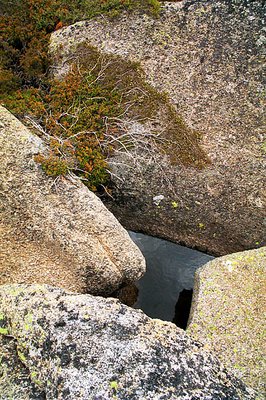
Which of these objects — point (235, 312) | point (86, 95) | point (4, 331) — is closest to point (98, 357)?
point (4, 331)

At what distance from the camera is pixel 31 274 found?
26.2 feet

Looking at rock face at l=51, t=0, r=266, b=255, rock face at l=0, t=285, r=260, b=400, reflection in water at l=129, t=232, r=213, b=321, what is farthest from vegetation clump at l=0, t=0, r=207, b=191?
rock face at l=0, t=285, r=260, b=400

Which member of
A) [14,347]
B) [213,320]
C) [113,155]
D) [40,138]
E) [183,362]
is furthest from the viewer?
[113,155]

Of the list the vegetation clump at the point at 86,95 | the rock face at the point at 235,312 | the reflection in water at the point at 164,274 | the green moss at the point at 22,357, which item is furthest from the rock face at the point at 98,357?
the vegetation clump at the point at 86,95

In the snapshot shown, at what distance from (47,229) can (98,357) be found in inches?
132

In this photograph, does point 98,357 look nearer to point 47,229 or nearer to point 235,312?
point 47,229

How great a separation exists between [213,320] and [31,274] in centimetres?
356

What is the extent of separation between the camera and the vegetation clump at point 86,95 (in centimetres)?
948

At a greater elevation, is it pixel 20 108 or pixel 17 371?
pixel 20 108

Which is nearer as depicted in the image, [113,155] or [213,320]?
[213,320]

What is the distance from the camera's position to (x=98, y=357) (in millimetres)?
5121

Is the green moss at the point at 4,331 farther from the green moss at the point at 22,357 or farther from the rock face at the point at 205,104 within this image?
the rock face at the point at 205,104

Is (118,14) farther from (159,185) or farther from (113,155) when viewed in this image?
(159,185)

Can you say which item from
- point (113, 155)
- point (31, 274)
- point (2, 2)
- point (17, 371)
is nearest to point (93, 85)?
point (113, 155)
